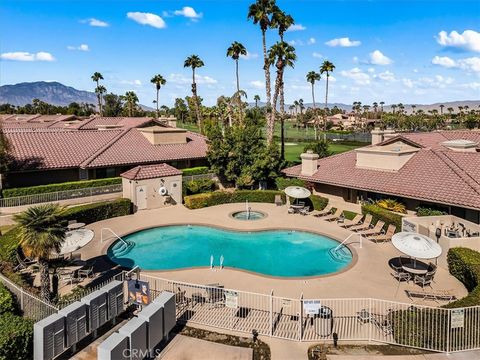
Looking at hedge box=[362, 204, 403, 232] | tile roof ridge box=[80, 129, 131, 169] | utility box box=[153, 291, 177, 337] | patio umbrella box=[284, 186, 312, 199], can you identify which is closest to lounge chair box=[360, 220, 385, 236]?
hedge box=[362, 204, 403, 232]

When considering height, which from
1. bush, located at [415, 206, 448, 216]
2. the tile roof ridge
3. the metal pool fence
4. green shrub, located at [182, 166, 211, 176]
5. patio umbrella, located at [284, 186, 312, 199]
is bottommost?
the metal pool fence

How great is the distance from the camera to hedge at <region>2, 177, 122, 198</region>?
96.4 feet

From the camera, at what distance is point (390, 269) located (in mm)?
20828

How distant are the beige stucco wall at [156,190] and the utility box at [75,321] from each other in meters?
19.6

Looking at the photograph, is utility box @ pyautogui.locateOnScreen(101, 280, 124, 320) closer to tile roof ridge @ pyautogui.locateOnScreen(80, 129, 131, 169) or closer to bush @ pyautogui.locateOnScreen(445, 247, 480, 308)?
bush @ pyautogui.locateOnScreen(445, 247, 480, 308)

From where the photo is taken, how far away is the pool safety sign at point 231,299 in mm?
14453

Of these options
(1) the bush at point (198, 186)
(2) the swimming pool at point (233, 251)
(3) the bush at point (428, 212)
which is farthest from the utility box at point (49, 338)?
(1) the bush at point (198, 186)

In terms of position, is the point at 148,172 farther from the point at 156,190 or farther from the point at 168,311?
the point at 168,311

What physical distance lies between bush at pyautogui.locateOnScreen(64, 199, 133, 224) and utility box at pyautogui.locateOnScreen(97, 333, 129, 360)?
17667 mm

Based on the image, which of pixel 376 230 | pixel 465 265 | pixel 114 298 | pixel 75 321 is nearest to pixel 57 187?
pixel 114 298

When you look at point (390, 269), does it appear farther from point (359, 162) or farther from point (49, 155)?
point (49, 155)

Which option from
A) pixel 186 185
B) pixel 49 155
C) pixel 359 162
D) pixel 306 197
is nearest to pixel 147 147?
pixel 186 185

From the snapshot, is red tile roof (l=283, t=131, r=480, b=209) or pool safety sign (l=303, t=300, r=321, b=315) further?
red tile roof (l=283, t=131, r=480, b=209)

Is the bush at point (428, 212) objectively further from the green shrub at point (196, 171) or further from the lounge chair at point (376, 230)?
the green shrub at point (196, 171)
